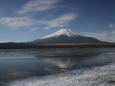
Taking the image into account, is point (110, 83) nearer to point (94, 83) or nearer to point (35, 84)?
point (94, 83)

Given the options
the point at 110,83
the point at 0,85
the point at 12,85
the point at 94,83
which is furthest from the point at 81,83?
the point at 0,85

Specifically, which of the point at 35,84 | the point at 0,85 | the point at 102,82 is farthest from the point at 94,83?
the point at 0,85

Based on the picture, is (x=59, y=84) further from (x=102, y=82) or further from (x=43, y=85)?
(x=102, y=82)

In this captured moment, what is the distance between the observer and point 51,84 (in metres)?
12.2

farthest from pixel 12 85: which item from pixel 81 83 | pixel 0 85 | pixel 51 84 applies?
pixel 81 83

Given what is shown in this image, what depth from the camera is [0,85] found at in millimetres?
12359

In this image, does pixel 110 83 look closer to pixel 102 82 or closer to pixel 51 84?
pixel 102 82

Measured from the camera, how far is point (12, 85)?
12359 mm

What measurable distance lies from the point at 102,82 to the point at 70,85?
7.95 ft

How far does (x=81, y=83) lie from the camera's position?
40.2 feet

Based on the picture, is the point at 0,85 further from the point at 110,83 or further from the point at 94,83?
the point at 110,83

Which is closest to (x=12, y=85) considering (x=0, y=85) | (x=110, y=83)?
(x=0, y=85)

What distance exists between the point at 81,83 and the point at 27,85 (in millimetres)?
3857

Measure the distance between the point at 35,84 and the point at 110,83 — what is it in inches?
209
